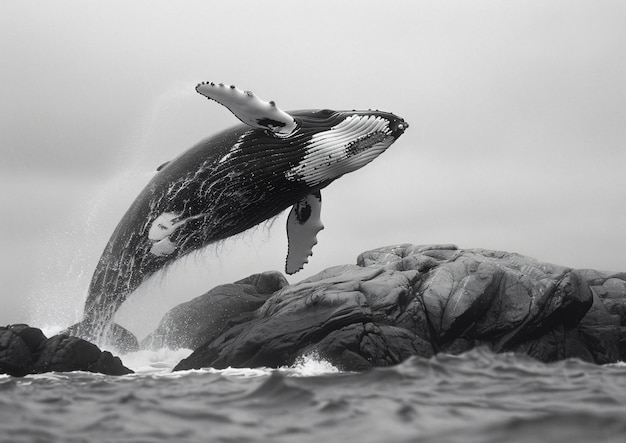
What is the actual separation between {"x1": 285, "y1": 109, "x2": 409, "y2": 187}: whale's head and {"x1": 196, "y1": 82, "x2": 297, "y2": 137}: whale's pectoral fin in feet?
1.21

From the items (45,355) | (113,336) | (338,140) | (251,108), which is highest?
(251,108)

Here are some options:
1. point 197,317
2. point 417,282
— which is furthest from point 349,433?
point 197,317

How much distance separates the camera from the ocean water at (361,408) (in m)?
5.21

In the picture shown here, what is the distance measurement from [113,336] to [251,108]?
8.22 m

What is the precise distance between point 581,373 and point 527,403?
228cm

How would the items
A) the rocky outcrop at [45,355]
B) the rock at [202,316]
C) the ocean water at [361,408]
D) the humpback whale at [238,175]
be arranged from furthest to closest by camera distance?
1. the rock at [202,316]
2. the rocky outcrop at [45,355]
3. the humpback whale at [238,175]
4. the ocean water at [361,408]

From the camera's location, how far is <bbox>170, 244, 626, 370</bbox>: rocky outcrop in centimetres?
1705

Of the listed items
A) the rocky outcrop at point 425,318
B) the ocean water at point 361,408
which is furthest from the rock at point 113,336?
the ocean water at point 361,408

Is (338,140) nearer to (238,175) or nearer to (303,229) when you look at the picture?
(238,175)

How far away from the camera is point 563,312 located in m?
18.8

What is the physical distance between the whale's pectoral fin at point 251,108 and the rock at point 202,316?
8.47m

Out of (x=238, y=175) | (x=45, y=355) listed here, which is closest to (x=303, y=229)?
(x=238, y=175)

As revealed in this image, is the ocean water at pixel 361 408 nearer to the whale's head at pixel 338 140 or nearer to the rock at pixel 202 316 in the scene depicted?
the whale's head at pixel 338 140

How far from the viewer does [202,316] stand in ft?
75.6
